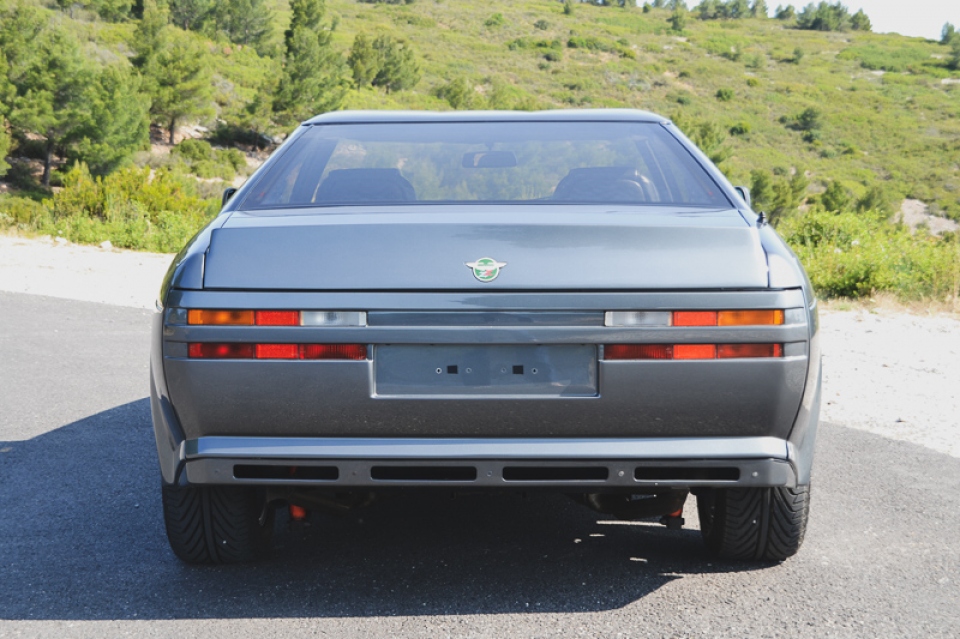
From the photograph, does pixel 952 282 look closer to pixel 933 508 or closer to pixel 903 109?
pixel 933 508

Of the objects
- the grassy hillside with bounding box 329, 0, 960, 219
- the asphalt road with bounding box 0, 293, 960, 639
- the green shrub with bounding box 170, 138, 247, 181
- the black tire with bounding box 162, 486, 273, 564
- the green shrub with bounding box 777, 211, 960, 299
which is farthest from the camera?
the grassy hillside with bounding box 329, 0, 960, 219

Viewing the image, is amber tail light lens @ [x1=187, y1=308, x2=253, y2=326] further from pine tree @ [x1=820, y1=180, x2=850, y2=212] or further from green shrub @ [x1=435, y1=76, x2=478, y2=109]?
green shrub @ [x1=435, y1=76, x2=478, y2=109]

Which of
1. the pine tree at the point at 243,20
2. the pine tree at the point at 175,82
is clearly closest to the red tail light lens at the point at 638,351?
the pine tree at the point at 175,82

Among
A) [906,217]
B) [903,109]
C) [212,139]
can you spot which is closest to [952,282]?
[212,139]

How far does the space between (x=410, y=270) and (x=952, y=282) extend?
10.3 meters

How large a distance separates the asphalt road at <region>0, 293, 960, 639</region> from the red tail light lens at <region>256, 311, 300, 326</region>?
89 centimetres

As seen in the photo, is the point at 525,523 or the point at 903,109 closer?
the point at 525,523

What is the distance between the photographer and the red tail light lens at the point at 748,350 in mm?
2613

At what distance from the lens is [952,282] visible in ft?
37.0

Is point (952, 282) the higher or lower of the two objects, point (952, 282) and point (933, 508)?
the lower

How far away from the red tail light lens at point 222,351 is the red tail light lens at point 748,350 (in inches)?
50.0

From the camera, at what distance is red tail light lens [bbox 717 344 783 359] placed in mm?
2613

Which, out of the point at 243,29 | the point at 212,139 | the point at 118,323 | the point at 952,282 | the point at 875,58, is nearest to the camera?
the point at 118,323

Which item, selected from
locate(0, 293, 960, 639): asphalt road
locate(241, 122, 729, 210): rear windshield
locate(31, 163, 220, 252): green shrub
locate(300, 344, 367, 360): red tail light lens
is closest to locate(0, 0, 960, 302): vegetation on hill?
locate(31, 163, 220, 252): green shrub
